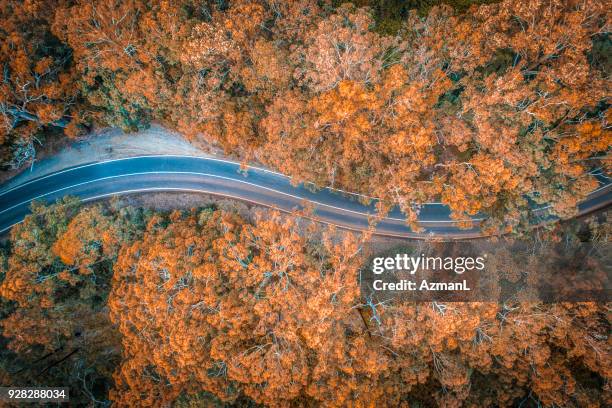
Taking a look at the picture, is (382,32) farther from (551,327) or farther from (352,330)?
(551,327)

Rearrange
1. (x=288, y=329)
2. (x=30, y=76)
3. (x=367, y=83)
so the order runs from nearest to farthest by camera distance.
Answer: (x=288, y=329)
(x=367, y=83)
(x=30, y=76)

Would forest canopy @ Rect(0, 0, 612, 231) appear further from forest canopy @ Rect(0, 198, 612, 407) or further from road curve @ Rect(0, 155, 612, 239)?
forest canopy @ Rect(0, 198, 612, 407)

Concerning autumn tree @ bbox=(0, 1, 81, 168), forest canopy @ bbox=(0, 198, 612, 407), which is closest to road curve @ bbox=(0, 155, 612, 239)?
autumn tree @ bbox=(0, 1, 81, 168)

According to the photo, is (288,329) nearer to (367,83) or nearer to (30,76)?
(367,83)

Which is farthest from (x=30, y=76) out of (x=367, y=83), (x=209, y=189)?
(x=367, y=83)

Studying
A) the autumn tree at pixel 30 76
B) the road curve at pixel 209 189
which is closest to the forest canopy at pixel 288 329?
the road curve at pixel 209 189

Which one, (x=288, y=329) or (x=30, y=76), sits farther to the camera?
(x=30, y=76)

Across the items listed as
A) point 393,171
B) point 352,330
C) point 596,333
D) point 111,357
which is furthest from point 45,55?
point 596,333
